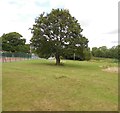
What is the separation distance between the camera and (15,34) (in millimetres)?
73938

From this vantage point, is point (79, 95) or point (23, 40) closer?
point (79, 95)

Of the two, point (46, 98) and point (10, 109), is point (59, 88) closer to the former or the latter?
point (46, 98)

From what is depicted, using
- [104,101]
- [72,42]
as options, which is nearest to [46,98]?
[104,101]

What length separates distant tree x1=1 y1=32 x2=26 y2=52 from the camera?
236 feet

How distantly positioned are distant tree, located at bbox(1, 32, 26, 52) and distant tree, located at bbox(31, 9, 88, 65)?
36678 mm

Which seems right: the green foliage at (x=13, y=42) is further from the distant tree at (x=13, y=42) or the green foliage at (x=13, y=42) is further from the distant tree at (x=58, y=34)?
the distant tree at (x=58, y=34)

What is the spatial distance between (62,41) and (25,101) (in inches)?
1057

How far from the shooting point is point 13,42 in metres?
73.4

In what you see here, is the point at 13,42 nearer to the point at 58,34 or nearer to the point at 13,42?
the point at 13,42

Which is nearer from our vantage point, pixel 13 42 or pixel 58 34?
pixel 58 34

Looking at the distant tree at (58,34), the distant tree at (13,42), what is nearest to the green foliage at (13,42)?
the distant tree at (13,42)

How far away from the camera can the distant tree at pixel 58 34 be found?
35.1 m

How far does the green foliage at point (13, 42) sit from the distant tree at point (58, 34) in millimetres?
36690

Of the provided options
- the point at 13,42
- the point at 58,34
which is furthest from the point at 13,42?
the point at 58,34
